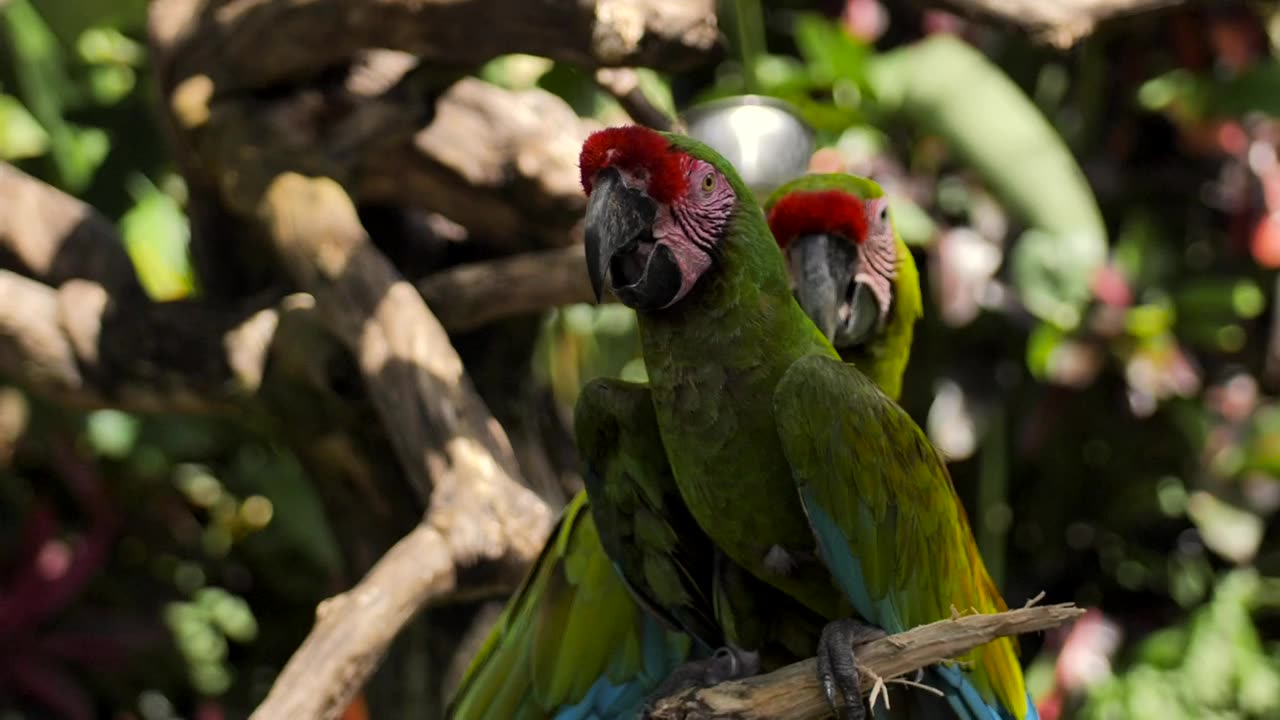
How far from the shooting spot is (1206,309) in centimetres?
208

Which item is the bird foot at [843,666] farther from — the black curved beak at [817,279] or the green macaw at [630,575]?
the black curved beak at [817,279]

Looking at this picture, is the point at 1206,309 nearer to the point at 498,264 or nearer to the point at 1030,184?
the point at 1030,184

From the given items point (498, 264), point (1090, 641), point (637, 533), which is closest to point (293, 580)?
point (498, 264)

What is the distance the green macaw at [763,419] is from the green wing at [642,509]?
0.03 metres

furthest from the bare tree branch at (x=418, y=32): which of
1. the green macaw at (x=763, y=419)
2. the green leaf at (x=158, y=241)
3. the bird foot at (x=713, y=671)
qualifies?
the green leaf at (x=158, y=241)

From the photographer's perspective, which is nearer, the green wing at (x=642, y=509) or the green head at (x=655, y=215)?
the green head at (x=655, y=215)

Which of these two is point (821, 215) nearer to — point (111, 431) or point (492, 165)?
point (492, 165)

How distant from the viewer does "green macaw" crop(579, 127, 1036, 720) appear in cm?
83

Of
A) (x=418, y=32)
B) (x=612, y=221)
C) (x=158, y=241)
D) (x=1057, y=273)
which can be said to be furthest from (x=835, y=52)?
(x=612, y=221)

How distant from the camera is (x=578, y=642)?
1.09 meters

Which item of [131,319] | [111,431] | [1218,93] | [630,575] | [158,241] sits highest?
[1218,93]

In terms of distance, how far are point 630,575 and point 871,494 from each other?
211 millimetres

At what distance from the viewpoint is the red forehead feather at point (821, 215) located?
103 cm

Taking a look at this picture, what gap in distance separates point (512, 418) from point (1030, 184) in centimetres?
84
